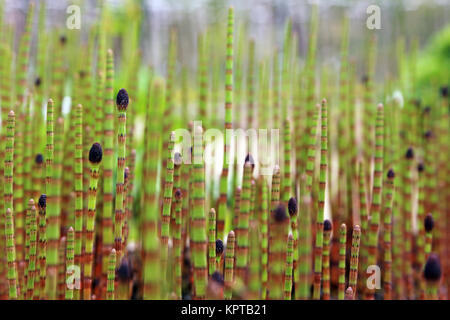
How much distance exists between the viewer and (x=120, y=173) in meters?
0.67

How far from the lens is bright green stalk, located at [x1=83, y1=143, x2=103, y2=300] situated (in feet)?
2.12

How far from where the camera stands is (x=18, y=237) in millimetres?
939

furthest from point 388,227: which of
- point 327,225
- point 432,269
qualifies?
point 432,269

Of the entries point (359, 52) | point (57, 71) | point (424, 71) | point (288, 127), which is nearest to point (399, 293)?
point (288, 127)

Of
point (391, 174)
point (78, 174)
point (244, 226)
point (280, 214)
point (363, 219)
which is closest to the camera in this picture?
point (280, 214)

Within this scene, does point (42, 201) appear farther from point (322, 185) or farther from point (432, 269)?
point (432, 269)

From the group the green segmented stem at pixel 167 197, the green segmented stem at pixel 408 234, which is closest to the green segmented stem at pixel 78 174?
the green segmented stem at pixel 167 197

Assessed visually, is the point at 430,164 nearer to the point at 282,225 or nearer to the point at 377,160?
the point at 377,160

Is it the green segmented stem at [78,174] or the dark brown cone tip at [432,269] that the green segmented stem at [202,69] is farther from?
the dark brown cone tip at [432,269]

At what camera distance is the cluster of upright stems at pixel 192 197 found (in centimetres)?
62

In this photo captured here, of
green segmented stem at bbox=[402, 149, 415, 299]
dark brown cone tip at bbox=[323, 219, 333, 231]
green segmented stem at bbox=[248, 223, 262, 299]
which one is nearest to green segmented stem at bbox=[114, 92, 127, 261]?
green segmented stem at bbox=[248, 223, 262, 299]

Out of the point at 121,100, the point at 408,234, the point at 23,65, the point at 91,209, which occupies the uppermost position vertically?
the point at 23,65

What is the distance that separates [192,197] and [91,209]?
0.64ft

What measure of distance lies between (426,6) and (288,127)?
699 cm
